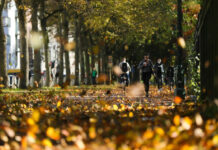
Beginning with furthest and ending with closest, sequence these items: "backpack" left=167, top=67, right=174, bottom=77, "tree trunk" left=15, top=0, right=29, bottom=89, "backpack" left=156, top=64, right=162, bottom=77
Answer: "tree trunk" left=15, top=0, right=29, bottom=89, "backpack" left=167, top=67, right=174, bottom=77, "backpack" left=156, top=64, right=162, bottom=77

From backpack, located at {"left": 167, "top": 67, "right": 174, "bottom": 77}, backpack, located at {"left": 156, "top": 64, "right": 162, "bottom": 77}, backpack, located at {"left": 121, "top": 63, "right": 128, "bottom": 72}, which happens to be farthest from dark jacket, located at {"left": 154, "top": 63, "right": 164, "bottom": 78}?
backpack, located at {"left": 121, "top": 63, "right": 128, "bottom": 72}

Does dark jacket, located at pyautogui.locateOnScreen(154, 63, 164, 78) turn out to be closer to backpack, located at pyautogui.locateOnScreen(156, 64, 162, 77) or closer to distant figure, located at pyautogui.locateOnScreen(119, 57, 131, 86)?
backpack, located at pyautogui.locateOnScreen(156, 64, 162, 77)

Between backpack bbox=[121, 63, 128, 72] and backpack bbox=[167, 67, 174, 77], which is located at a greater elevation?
backpack bbox=[121, 63, 128, 72]

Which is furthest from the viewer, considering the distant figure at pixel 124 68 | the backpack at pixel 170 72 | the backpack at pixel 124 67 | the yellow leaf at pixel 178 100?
the backpack at pixel 170 72

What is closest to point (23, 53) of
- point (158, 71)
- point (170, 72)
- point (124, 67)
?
point (124, 67)

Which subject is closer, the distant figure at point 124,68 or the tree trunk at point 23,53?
the distant figure at point 124,68

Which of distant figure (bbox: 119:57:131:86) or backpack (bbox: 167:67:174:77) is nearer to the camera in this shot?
distant figure (bbox: 119:57:131:86)

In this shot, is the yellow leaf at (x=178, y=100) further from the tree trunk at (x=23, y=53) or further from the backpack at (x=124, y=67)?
the tree trunk at (x=23, y=53)

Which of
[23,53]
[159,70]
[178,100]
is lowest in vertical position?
[178,100]

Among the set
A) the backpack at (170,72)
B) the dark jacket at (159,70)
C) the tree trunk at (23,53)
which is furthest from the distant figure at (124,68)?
the tree trunk at (23,53)

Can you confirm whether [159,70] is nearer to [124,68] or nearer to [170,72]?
[124,68]

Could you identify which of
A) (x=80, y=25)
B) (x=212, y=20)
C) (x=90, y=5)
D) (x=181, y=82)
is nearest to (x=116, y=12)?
(x=90, y=5)

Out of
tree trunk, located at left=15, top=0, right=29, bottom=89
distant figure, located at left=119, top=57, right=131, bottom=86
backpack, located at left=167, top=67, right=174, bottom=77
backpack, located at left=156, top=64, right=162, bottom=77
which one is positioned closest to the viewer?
distant figure, located at left=119, top=57, right=131, bottom=86

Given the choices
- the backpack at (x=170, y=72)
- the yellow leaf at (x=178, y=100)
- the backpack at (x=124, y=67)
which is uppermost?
the backpack at (x=124, y=67)
